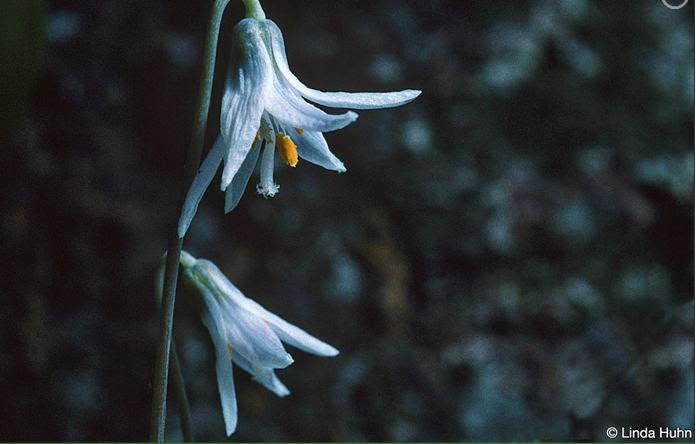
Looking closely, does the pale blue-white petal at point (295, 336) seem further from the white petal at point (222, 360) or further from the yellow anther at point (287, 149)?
the yellow anther at point (287, 149)

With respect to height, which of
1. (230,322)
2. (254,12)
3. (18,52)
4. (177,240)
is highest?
(18,52)

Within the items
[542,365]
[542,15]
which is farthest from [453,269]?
[542,15]

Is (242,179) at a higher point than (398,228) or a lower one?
higher

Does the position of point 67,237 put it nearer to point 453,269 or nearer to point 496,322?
point 453,269

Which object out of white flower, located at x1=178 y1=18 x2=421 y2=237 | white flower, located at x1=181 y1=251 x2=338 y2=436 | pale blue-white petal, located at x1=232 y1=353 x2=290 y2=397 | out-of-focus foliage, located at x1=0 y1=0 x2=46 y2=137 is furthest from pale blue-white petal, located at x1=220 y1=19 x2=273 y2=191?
out-of-focus foliage, located at x1=0 y1=0 x2=46 y2=137

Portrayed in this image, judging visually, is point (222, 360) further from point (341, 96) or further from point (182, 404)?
point (341, 96)

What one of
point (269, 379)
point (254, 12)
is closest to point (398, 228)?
point (269, 379)
